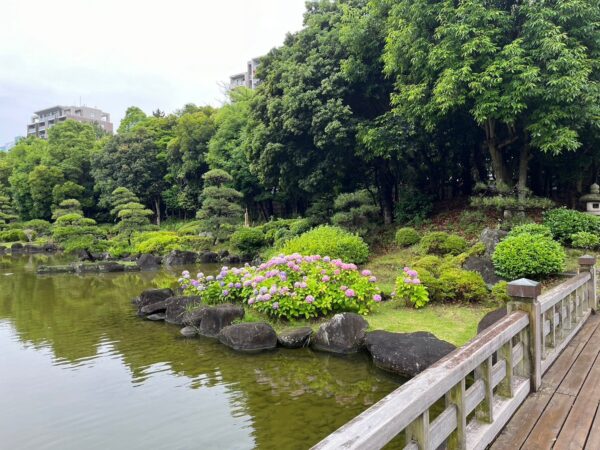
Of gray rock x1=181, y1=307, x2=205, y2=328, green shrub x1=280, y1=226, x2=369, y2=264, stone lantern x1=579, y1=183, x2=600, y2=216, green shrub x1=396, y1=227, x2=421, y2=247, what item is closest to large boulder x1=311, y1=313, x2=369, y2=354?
gray rock x1=181, y1=307, x2=205, y2=328

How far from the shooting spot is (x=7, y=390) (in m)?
5.34

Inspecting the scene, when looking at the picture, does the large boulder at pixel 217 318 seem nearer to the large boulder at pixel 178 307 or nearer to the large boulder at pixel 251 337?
the large boulder at pixel 251 337

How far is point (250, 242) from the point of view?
18109mm

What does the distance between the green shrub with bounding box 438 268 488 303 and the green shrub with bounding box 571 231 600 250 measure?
337 centimetres

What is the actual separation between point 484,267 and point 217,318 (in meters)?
5.34

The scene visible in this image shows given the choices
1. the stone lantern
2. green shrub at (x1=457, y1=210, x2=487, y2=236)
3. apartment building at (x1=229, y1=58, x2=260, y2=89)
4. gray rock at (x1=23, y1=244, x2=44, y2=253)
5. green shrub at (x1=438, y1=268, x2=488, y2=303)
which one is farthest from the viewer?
apartment building at (x1=229, y1=58, x2=260, y2=89)

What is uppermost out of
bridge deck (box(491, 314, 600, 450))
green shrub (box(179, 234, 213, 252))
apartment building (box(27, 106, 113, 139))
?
apartment building (box(27, 106, 113, 139))

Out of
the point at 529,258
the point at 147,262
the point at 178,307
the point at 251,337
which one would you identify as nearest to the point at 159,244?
the point at 147,262

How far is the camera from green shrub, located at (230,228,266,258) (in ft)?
59.2

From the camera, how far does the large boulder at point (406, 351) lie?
5090mm

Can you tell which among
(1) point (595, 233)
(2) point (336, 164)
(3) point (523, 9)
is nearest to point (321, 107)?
(2) point (336, 164)

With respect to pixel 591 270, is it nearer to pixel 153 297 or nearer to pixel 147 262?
pixel 153 297

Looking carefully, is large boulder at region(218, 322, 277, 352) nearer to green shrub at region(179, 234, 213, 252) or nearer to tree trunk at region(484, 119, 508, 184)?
tree trunk at region(484, 119, 508, 184)

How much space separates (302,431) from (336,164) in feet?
35.2
